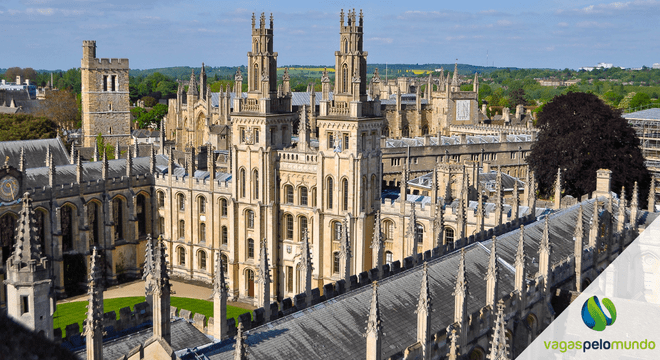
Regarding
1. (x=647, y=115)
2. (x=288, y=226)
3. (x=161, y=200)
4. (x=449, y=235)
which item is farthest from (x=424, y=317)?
(x=647, y=115)

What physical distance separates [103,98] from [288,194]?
38.6 meters

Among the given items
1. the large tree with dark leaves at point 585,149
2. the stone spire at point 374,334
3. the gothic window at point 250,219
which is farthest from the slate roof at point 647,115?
the stone spire at point 374,334

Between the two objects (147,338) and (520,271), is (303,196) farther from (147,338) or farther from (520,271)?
(147,338)

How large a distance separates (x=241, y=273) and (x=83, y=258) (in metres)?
9.37

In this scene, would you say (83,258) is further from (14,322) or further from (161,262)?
(14,322)

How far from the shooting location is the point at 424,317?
1631 centimetres

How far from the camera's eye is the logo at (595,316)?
891 inches

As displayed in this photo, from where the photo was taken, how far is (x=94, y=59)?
220 ft

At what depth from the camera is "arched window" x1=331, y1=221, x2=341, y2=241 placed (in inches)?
1395

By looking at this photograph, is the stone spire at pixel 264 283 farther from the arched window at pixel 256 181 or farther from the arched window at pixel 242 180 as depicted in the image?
the arched window at pixel 242 180

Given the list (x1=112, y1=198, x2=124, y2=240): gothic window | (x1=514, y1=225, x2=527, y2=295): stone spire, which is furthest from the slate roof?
(x1=112, y1=198, x2=124, y2=240): gothic window

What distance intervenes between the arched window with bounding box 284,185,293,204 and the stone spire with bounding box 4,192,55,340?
82.6 feet

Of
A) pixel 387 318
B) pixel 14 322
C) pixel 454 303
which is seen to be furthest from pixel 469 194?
pixel 14 322

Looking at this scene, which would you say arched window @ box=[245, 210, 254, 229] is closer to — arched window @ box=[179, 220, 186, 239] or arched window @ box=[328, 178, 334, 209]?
arched window @ box=[328, 178, 334, 209]
